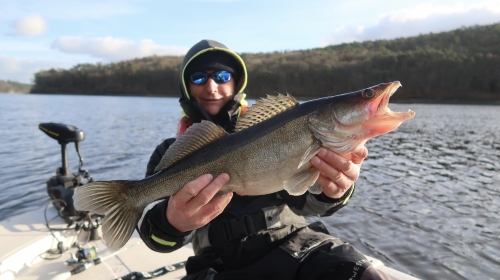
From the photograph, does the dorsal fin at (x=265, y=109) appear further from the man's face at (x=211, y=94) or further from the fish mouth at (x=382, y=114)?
the man's face at (x=211, y=94)

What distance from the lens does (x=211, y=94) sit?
13.1 ft

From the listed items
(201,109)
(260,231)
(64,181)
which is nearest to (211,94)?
(201,109)

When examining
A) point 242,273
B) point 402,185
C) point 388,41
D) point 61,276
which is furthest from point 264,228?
Result: point 388,41

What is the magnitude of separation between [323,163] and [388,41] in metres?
94.3

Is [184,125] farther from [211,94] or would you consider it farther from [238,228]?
[238,228]

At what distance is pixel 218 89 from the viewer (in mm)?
4047

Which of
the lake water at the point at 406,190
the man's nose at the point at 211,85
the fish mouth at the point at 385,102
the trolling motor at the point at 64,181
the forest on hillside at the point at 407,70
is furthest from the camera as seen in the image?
the forest on hillside at the point at 407,70

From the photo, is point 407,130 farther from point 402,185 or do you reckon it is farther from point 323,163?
point 323,163

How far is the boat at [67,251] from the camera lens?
4324 millimetres

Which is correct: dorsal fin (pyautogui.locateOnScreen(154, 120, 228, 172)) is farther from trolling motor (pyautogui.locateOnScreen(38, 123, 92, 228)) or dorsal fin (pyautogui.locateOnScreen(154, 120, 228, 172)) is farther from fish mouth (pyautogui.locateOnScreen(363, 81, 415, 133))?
trolling motor (pyautogui.locateOnScreen(38, 123, 92, 228))

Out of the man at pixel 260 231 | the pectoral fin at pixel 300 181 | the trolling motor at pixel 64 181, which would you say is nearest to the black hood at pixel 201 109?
the man at pixel 260 231

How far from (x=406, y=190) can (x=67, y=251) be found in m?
10.5

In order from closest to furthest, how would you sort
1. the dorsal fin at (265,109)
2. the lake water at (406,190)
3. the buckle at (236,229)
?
the dorsal fin at (265,109) → the buckle at (236,229) → the lake water at (406,190)

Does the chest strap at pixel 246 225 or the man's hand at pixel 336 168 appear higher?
Answer: the man's hand at pixel 336 168
